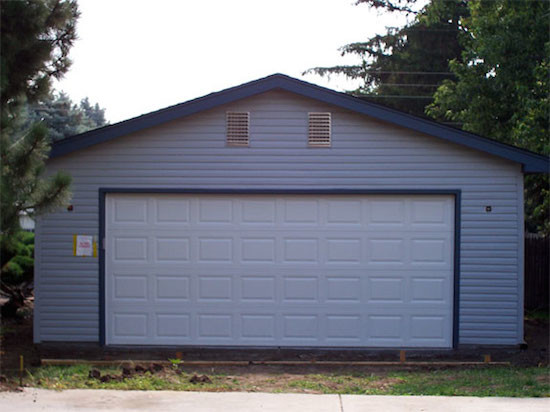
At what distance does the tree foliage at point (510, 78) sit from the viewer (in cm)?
1376

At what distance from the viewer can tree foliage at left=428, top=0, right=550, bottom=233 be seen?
45.1 feet

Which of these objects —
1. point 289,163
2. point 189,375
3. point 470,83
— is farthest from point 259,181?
point 470,83

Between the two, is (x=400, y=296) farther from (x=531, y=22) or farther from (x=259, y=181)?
(x=531, y=22)

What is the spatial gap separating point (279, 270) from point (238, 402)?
3856 mm

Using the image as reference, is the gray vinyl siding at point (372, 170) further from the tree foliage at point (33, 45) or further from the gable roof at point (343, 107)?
the tree foliage at point (33, 45)

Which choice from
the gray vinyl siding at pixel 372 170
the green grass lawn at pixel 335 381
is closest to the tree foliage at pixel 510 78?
the gray vinyl siding at pixel 372 170

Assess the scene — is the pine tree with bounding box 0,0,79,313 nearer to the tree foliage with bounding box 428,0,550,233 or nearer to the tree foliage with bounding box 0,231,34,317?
the tree foliage with bounding box 0,231,34,317

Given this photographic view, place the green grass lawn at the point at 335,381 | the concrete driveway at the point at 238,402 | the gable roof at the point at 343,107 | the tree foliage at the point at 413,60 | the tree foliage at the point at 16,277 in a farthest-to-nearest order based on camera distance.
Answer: the tree foliage at the point at 413,60, the tree foliage at the point at 16,277, the gable roof at the point at 343,107, the green grass lawn at the point at 335,381, the concrete driveway at the point at 238,402

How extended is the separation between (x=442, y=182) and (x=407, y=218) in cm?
76

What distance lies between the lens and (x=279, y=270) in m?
11.1

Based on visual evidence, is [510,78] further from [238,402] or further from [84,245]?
[238,402]

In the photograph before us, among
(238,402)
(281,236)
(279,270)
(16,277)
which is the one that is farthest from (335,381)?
(16,277)

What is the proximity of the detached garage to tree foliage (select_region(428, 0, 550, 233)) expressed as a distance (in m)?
3.15

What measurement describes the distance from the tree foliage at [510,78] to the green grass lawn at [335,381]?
543 centimetres
